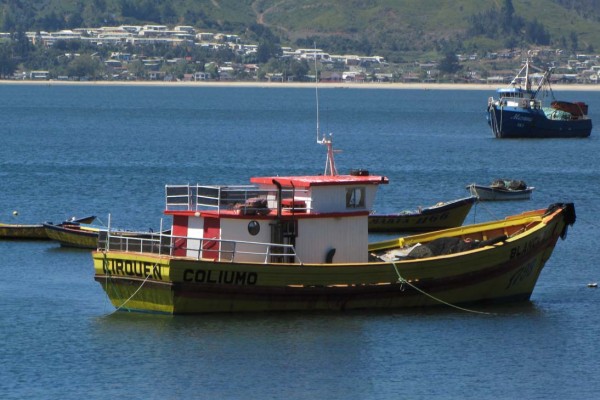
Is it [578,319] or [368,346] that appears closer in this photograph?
[368,346]

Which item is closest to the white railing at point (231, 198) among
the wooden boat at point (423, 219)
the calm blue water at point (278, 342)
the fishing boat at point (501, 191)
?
the calm blue water at point (278, 342)

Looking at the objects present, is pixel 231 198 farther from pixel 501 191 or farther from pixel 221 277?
pixel 501 191

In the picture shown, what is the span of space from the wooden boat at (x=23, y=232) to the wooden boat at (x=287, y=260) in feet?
49.0

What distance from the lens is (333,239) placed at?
39.5 m

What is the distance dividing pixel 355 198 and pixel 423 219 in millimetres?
19050

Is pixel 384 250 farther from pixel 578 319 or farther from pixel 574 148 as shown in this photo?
pixel 574 148

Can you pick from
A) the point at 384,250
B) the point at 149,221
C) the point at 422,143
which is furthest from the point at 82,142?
the point at 384,250

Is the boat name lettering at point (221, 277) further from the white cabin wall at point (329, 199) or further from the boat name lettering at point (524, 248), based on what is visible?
the boat name lettering at point (524, 248)

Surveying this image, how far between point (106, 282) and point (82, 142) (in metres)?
89.4

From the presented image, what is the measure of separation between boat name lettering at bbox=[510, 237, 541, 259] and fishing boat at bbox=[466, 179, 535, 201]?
30.5 metres

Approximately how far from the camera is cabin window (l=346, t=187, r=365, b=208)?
39.8 meters

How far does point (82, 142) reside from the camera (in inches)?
4975

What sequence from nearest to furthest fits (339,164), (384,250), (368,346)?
(368,346) → (384,250) → (339,164)

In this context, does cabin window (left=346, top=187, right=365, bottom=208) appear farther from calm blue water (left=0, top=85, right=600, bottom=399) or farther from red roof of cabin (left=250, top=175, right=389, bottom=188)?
calm blue water (left=0, top=85, right=600, bottom=399)
